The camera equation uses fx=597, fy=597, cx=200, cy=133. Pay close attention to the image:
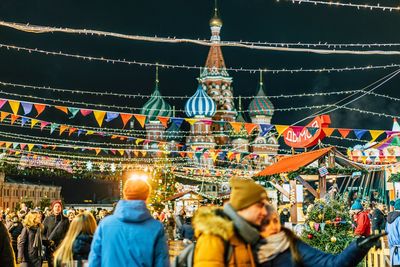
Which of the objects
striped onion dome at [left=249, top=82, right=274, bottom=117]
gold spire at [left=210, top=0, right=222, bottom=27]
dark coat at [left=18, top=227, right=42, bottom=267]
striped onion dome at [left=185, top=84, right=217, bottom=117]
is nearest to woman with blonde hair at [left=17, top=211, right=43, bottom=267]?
dark coat at [left=18, top=227, right=42, bottom=267]

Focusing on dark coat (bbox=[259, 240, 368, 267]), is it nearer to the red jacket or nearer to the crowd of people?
the crowd of people

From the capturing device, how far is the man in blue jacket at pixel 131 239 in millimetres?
4586

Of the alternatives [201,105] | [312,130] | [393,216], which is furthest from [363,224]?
[201,105]

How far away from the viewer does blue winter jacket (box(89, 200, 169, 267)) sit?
4.59 m

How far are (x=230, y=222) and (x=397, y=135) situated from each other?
25.9m

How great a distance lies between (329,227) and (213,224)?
8686 millimetres

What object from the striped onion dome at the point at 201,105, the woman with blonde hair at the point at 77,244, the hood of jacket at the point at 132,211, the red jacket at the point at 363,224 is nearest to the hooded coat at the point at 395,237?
the red jacket at the point at 363,224

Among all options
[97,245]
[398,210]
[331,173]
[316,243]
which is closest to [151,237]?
[97,245]

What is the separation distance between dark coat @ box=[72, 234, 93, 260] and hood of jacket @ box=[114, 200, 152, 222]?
6.11ft

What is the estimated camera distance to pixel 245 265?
3.50m

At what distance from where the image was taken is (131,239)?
4.60 m

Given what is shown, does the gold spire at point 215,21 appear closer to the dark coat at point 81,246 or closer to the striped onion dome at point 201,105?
the striped onion dome at point 201,105

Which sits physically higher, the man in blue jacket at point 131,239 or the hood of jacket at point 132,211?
the hood of jacket at point 132,211

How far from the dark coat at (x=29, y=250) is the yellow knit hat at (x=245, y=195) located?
6.86m
